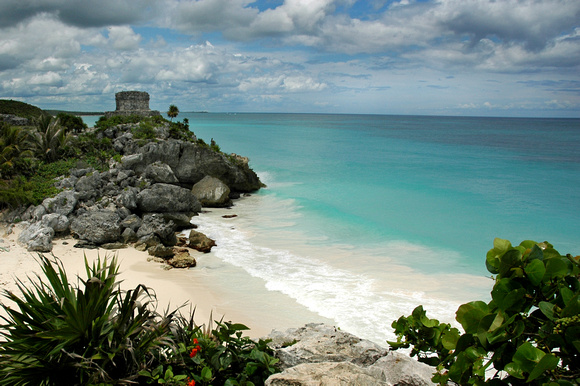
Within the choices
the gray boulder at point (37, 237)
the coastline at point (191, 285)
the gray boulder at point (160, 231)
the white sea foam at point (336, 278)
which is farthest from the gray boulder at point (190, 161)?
the coastline at point (191, 285)

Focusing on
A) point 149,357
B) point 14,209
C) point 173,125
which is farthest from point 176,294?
point 173,125

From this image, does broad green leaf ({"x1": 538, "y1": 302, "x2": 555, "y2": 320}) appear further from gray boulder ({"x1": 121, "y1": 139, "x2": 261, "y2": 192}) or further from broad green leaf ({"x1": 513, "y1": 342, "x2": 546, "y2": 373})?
gray boulder ({"x1": 121, "y1": 139, "x2": 261, "y2": 192})

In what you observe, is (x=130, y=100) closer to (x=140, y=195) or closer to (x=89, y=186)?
(x=89, y=186)

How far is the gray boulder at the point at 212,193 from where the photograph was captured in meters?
19.8

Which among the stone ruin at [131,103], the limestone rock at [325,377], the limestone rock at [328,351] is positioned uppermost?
the stone ruin at [131,103]

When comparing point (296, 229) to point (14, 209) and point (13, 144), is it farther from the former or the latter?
point (13, 144)

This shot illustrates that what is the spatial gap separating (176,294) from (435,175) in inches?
1084

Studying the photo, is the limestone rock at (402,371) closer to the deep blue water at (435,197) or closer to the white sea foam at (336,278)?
the white sea foam at (336,278)

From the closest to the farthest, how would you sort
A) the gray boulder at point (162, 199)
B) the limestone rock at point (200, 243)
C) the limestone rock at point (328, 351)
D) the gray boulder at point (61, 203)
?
1. the limestone rock at point (328, 351)
2. the limestone rock at point (200, 243)
3. the gray boulder at point (61, 203)
4. the gray boulder at point (162, 199)

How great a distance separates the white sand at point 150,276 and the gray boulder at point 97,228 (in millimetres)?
455

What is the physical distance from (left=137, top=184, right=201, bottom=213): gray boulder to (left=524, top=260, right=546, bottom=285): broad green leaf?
15973 mm

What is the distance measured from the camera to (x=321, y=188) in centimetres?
2631

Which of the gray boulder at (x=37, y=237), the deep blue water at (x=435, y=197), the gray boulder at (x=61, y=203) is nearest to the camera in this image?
the gray boulder at (x=37, y=237)

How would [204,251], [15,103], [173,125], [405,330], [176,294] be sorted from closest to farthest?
[405,330] < [176,294] < [204,251] < [173,125] < [15,103]
